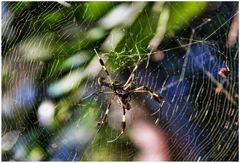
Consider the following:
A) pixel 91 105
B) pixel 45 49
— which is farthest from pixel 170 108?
pixel 45 49

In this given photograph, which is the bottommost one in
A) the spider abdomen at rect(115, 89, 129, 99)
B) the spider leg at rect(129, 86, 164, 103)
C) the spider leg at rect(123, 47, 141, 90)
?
the spider leg at rect(129, 86, 164, 103)

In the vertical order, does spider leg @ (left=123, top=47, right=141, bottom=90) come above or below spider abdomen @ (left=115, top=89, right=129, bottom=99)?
above

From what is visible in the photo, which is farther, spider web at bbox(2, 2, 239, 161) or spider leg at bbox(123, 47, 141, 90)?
Result: spider leg at bbox(123, 47, 141, 90)

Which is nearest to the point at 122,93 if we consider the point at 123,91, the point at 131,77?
the point at 123,91

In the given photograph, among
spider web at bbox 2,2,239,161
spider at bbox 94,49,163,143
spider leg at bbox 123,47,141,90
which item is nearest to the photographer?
spider web at bbox 2,2,239,161

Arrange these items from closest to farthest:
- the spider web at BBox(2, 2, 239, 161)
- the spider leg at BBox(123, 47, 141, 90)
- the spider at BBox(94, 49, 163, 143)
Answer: the spider web at BBox(2, 2, 239, 161) → the spider leg at BBox(123, 47, 141, 90) → the spider at BBox(94, 49, 163, 143)

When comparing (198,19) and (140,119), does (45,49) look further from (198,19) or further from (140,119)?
(198,19)

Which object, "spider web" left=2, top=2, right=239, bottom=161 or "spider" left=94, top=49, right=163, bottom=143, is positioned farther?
"spider" left=94, top=49, right=163, bottom=143

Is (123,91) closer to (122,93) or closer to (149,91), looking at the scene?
(122,93)
